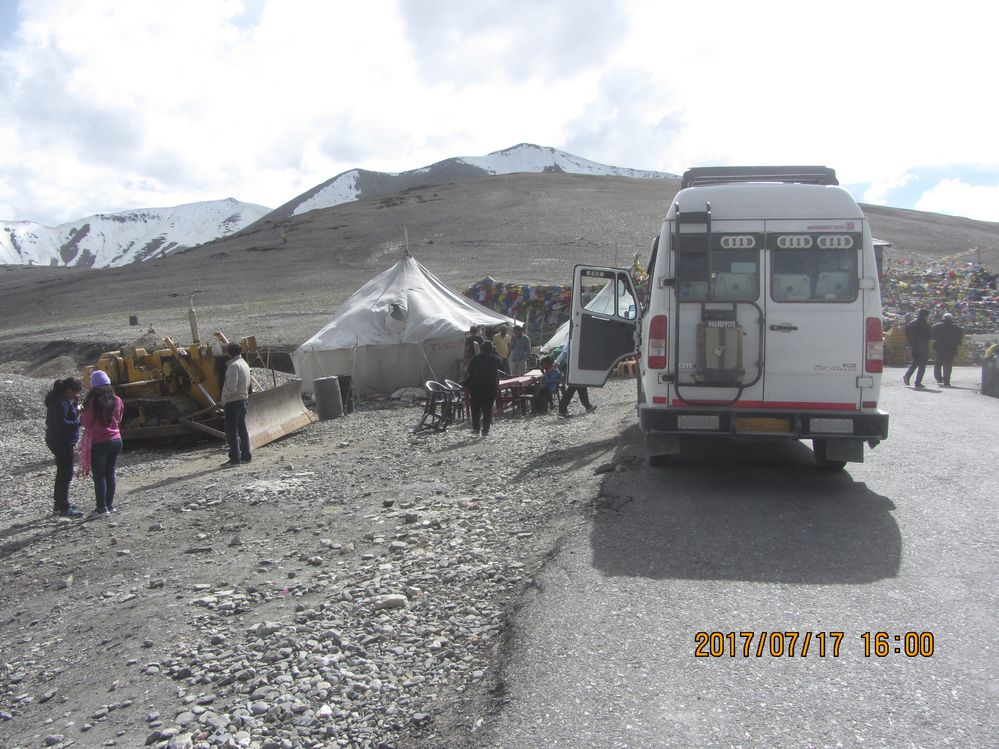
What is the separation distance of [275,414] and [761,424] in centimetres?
920

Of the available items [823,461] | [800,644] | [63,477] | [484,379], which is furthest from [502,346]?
[800,644]

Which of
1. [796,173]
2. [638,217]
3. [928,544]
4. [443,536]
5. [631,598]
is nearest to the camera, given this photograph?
[631,598]

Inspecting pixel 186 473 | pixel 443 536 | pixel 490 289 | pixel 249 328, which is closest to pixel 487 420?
pixel 186 473

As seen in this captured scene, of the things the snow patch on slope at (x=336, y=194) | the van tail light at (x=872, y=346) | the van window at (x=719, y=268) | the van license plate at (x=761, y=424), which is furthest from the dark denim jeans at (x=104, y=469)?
the snow patch on slope at (x=336, y=194)

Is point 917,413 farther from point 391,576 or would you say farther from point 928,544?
point 391,576

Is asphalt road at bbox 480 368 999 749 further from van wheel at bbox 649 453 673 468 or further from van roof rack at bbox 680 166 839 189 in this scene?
van roof rack at bbox 680 166 839 189

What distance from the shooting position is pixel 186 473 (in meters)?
11.0

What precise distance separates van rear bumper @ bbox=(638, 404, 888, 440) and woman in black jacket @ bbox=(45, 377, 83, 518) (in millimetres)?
6283

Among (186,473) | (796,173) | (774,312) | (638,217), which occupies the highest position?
(638,217)

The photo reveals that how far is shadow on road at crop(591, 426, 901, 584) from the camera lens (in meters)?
4.96

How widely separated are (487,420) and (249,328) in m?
22.5

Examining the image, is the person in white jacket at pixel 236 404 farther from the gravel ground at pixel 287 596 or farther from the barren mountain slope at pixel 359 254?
the barren mountain slope at pixel 359 254

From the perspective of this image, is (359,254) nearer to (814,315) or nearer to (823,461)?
(823,461)

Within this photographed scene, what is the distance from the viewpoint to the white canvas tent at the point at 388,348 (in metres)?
18.2
